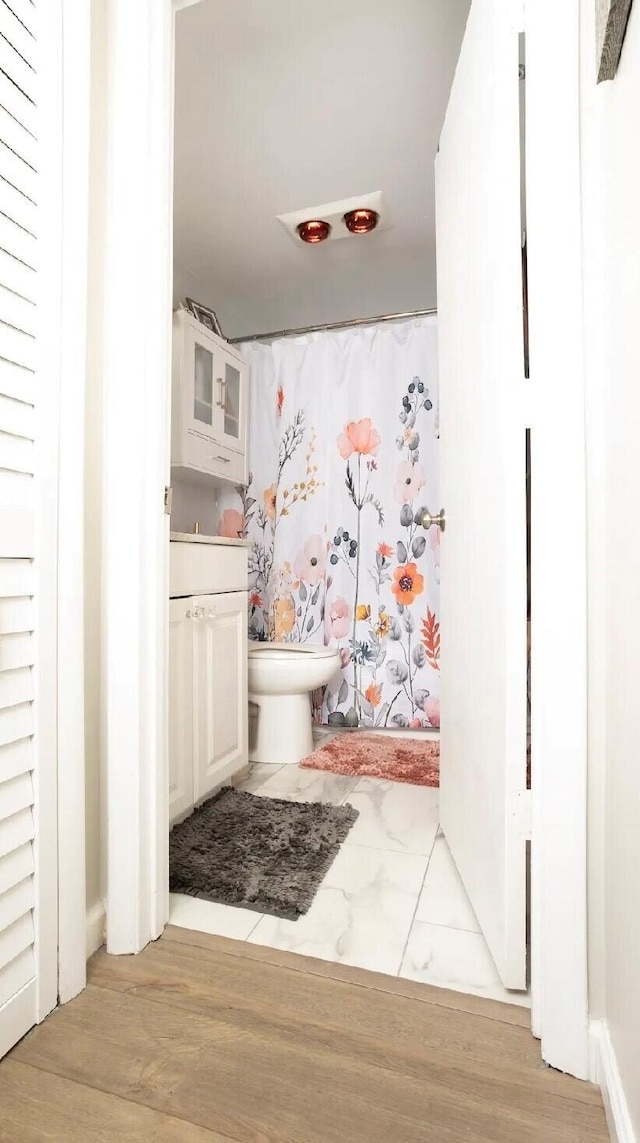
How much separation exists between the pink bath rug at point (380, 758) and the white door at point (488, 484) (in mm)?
606

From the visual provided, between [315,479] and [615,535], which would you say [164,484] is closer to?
[615,535]

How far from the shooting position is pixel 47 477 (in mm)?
957

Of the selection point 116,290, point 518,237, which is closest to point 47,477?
point 116,290

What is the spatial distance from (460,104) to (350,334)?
139 cm

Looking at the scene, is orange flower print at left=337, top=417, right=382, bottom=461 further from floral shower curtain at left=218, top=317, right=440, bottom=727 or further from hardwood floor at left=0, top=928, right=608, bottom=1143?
hardwood floor at left=0, top=928, right=608, bottom=1143

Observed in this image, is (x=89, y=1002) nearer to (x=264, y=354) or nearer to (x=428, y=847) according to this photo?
(x=428, y=847)

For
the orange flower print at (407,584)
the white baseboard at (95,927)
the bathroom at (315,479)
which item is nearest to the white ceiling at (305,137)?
the bathroom at (315,479)

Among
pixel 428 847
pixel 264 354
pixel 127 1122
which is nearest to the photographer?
pixel 127 1122

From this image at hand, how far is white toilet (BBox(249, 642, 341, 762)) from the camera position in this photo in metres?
2.16

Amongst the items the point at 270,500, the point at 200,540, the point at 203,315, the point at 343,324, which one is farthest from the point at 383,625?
the point at 203,315

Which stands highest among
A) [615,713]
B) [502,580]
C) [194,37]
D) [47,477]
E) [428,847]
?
[194,37]

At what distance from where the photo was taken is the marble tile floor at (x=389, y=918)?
1094mm

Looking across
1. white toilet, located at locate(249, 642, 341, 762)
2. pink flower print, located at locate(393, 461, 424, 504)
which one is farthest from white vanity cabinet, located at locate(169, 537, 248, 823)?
pink flower print, located at locate(393, 461, 424, 504)

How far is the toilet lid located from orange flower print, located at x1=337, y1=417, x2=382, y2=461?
0.89 meters
